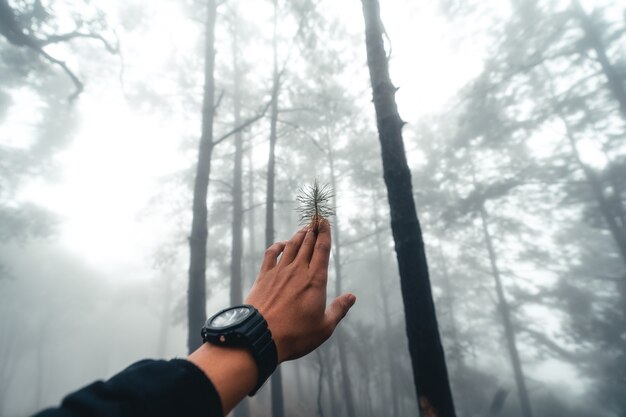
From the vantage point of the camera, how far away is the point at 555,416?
22469 millimetres

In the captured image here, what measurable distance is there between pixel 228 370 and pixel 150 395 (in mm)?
287

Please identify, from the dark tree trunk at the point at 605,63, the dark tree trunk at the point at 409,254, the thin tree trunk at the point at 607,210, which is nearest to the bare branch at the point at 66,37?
the dark tree trunk at the point at 409,254

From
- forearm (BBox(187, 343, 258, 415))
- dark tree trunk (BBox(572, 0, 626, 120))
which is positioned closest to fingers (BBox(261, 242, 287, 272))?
forearm (BBox(187, 343, 258, 415))

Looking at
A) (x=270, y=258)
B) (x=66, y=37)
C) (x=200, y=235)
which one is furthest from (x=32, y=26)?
(x=270, y=258)

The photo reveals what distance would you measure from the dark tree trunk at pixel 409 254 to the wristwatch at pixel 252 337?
2.84 meters

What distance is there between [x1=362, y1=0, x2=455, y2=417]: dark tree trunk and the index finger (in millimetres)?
2563

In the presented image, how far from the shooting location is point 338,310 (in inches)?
64.2

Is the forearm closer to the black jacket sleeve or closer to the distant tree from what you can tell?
the black jacket sleeve

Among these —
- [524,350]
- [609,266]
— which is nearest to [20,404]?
[524,350]

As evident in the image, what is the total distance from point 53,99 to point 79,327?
47.3m

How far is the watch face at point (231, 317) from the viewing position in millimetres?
1325

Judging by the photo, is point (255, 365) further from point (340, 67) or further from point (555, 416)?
point (555, 416)

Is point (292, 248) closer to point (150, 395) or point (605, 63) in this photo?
point (150, 395)

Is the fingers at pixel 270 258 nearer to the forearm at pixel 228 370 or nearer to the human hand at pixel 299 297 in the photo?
the human hand at pixel 299 297
